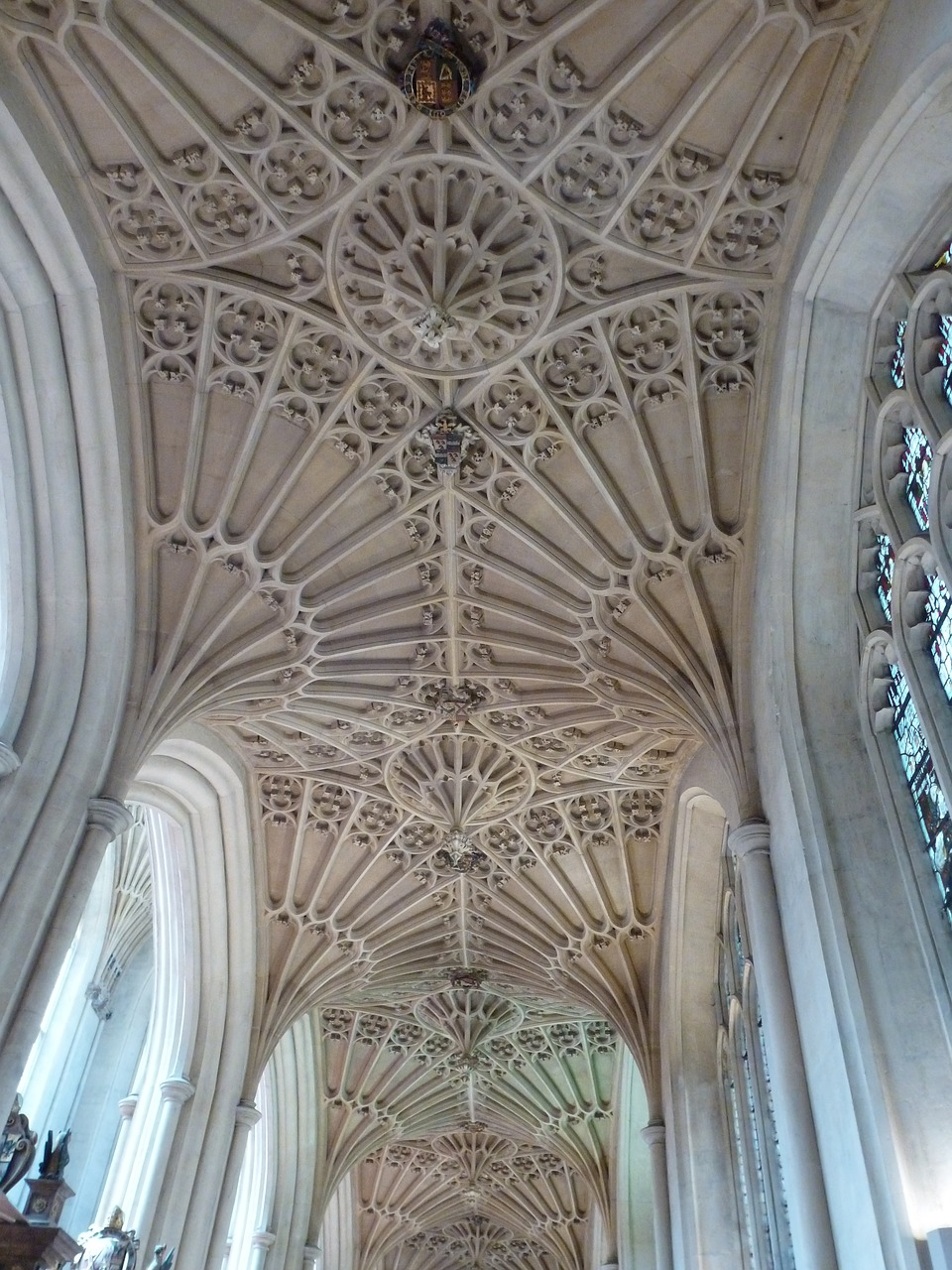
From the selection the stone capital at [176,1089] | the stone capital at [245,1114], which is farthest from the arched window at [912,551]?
the stone capital at [245,1114]

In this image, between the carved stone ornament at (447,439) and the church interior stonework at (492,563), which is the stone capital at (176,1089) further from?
the carved stone ornament at (447,439)

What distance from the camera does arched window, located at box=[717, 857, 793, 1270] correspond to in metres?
12.6

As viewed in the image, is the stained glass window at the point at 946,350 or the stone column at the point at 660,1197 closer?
the stained glass window at the point at 946,350

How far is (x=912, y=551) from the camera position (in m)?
9.41

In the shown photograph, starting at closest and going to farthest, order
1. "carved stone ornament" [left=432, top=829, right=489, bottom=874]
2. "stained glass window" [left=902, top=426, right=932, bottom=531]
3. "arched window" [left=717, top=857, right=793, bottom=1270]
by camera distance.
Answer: "stained glass window" [left=902, top=426, right=932, bottom=531] → "arched window" [left=717, top=857, right=793, bottom=1270] → "carved stone ornament" [left=432, top=829, right=489, bottom=874]

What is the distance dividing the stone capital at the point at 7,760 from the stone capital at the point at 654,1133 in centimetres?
1034

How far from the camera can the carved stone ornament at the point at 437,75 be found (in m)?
10.0

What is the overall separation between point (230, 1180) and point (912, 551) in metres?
12.2

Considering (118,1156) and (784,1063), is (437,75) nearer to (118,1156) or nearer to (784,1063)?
(784,1063)

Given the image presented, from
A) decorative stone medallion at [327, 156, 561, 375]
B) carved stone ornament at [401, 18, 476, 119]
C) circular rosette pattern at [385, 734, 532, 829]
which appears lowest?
circular rosette pattern at [385, 734, 532, 829]

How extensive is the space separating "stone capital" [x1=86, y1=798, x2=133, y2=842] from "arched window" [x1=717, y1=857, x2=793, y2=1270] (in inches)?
273

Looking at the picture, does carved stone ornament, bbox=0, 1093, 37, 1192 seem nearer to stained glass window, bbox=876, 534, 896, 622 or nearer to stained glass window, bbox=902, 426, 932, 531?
stained glass window, bbox=876, 534, 896, 622

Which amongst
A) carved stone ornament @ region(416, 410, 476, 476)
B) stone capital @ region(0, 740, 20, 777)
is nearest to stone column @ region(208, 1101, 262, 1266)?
stone capital @ region(0, 740, 20, 777)

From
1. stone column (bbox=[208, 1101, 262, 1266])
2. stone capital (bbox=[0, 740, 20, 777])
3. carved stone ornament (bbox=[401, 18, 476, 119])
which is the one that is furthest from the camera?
stone column (bbox=[208, 1101, 262, 1266])
